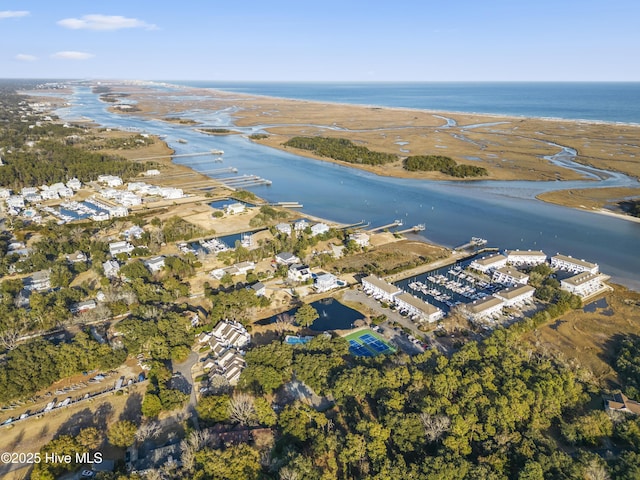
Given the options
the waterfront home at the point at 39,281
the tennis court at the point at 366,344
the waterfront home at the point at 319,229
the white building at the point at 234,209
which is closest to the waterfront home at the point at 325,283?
the tennis court at the point at 366,344

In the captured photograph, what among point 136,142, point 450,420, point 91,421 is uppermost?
point 136,142

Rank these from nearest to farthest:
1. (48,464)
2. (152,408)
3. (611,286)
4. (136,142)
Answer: (48,464) < (152,408) < (611,286) < (136,142)

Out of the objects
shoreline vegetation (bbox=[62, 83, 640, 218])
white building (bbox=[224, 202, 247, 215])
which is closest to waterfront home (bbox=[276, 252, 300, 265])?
white building (bbox=[224, 202, 247, 215])

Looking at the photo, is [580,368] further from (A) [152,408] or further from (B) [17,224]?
(B) [17,224]

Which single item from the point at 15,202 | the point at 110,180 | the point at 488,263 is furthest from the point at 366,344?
the point at 110,180

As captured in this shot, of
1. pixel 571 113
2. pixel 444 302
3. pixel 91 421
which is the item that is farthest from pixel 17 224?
pixel 571 113

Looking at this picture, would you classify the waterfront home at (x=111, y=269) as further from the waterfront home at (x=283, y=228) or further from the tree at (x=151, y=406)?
the tree at (x=151, y=406)

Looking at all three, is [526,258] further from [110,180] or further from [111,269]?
[110,180]
